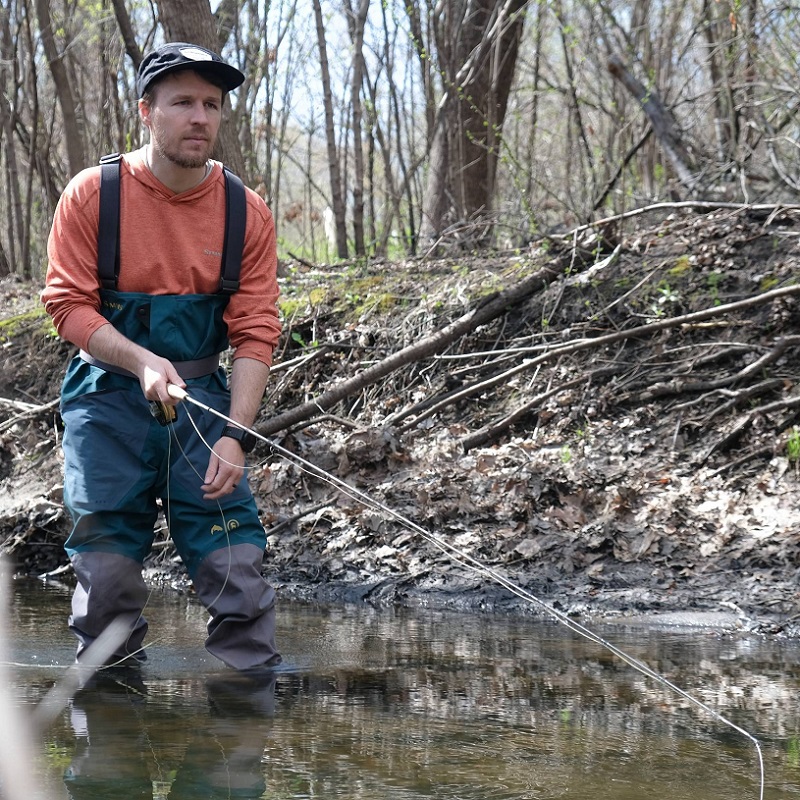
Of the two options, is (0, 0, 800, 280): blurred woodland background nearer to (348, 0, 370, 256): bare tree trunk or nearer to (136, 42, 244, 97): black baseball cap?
(348, 0, 370, 256): bare tree trunk

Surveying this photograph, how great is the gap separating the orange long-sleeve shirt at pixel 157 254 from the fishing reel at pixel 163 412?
329 millimetres

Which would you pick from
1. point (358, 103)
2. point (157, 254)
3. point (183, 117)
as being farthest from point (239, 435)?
point (358, 103)

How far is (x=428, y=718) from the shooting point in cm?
330

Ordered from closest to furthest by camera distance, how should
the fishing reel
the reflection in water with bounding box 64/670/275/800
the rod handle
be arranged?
the reflection in water with bounding box 64/670/275/800
the rod handle
the fishing reel

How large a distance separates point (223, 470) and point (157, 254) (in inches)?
31.7

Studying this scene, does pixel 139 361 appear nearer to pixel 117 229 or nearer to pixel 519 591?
pixel 117 229

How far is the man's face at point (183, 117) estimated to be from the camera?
145 inches

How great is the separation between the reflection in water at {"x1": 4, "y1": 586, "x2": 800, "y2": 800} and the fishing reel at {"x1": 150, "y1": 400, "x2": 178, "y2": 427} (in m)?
0.93

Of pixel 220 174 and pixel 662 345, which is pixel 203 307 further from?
pixel 662 345

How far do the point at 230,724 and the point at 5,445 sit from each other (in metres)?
5.07

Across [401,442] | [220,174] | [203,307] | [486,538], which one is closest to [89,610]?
[203,307]

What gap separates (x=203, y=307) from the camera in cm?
384

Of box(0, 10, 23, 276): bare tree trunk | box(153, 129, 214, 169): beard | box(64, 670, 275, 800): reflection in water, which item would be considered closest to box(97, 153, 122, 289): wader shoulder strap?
box(153, 129, 214, 169): beard

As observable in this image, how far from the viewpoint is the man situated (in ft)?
12.1
